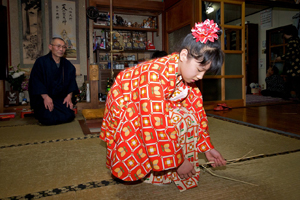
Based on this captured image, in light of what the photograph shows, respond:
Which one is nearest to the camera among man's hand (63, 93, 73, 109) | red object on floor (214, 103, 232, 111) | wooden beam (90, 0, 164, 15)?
man's hand (63, 93, 73, 109)

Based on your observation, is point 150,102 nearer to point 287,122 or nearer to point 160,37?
point 287,122

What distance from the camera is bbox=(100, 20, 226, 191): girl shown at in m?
0.96

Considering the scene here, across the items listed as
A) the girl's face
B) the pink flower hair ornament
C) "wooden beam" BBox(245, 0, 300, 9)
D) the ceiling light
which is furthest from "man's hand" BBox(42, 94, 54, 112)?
"wooden beam" BBox(245, 0, 300, 9)

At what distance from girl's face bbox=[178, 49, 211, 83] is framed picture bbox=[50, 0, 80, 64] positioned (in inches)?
167

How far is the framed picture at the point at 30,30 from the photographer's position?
444 cm

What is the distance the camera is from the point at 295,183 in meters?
1.11

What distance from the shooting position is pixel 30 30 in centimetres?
449

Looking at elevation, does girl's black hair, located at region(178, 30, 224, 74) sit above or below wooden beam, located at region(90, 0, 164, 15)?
below

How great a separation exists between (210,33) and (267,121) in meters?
2.18

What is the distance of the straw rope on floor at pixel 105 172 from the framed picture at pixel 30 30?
2972 millimetres

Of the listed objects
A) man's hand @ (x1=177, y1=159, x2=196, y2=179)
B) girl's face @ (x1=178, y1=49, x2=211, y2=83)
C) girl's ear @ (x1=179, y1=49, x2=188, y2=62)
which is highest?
girl's ear @ (x1=179, y1=49, x2=188, y2=62)

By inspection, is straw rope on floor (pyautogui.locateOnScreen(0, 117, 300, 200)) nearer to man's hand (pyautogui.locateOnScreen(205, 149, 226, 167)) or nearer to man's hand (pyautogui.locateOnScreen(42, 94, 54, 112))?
man's hand (pyautogui.locateOnScreen(205, 149, 226, 167))

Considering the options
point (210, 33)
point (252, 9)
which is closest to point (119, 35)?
point (210, 33)

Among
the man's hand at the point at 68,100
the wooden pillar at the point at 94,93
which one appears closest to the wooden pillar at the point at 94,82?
the wooden pillar at the point at 94,93
